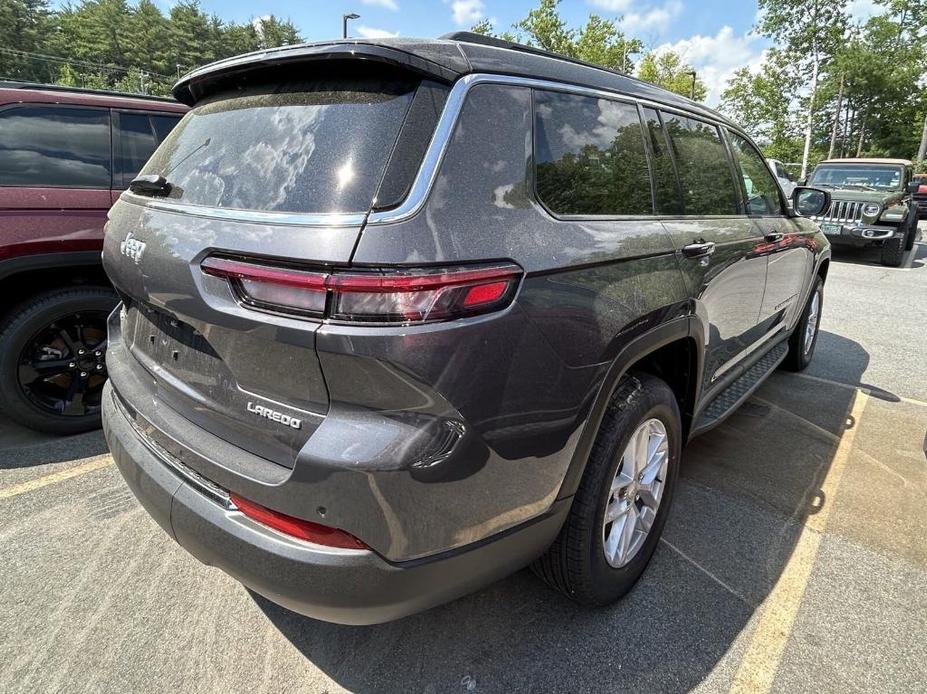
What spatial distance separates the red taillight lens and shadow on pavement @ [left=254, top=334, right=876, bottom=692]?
722 mm

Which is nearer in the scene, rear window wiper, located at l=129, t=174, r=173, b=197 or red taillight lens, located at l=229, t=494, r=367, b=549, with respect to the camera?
red taillight lens, located at l=229, t=494, r=367, b=549

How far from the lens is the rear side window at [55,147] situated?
10.2ft

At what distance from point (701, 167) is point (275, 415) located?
2.31m

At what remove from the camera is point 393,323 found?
4.21ft

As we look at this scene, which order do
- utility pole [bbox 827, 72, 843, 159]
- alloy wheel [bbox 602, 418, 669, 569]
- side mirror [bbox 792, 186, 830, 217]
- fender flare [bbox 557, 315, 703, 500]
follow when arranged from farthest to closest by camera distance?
utility pole [bbox 827, 72, 843, 159], side mirror [bbox 792, 186, 830, 217], alloy wheel [bbox 602, 418, 669, 569], fender flare [bbox 557, 315, 703, 500]

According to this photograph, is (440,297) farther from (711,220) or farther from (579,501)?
(711,220)

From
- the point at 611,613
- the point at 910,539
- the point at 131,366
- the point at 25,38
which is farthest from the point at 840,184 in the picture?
the point at 25,38

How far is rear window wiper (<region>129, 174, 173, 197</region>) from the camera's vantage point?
6.21ft

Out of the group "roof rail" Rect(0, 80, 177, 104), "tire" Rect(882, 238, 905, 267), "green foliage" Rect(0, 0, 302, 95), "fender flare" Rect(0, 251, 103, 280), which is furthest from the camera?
"green foliage" Rect(0, 0, 302, 95)

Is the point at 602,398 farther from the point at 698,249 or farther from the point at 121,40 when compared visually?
the point at 121,40

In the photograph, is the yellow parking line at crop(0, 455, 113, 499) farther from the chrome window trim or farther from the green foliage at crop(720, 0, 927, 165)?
the green foliage at crop(720, 0, 927, 165)

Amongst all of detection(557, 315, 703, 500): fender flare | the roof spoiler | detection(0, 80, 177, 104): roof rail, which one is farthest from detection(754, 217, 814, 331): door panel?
detection(0, 80, 177, 104): roof rail

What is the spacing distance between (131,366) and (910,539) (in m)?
3.46

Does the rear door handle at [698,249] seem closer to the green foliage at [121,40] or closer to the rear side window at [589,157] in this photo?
the rear side window at [589,157]
